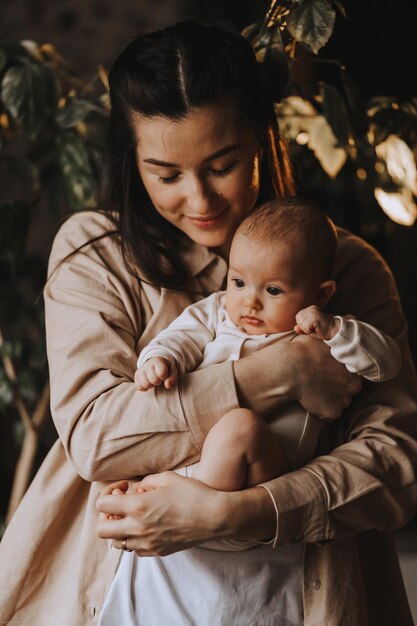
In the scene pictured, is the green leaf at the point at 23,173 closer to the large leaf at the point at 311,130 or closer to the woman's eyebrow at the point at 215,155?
the large leaf at the point at 311,130

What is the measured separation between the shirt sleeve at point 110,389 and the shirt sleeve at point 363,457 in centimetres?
17

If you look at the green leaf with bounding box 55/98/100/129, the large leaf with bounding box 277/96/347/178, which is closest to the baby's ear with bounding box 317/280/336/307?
the large leaf with bounding box 277/96/347/178

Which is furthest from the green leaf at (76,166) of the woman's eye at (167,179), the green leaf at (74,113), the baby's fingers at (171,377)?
the baby's fingers at (171,377)

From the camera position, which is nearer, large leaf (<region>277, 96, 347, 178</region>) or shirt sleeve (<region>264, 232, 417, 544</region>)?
shirt sleeve (<region>264, 232, 417, 544</region>)

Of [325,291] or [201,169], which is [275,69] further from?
[325,291]

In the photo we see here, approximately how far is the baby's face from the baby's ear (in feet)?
0.06

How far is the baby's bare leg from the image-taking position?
49.4 inches

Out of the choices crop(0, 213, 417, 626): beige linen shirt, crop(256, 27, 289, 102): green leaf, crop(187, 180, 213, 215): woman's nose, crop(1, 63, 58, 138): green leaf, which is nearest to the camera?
crop(0, 213, 417, 626): beige linen shirt

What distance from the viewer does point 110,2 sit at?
9.46 ft

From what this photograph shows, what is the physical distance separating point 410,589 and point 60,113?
2.13m

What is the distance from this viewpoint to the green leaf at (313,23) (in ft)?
5.16

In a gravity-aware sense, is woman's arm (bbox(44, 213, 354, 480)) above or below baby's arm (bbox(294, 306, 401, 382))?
below

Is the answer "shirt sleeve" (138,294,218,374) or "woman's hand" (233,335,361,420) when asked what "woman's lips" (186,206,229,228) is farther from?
"woman's hand" (233,335,361,420)

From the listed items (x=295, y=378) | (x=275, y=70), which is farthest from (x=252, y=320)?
(x=275, y=70)
